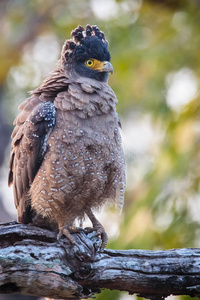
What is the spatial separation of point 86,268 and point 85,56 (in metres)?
2.71

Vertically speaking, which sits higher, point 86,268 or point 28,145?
point 28,145

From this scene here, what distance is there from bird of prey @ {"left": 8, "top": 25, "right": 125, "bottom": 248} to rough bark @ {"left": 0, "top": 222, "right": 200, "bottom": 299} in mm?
306

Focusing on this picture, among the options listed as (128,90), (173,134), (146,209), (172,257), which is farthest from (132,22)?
(172,257)

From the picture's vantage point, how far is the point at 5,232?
5.11m

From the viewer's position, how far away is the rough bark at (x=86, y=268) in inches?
192

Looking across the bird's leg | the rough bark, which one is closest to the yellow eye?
the bird's leg

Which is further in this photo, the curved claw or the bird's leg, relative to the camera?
the bird's leg

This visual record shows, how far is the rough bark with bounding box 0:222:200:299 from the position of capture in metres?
4.88

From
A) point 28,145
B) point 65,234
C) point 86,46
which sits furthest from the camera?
point 86,46

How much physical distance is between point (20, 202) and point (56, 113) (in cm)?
119

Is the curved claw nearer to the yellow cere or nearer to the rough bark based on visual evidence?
the rough bark

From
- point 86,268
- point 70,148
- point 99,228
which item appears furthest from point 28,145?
point 86,268

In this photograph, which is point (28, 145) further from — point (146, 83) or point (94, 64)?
point (146, 83)

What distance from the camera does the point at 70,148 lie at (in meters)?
5.63
